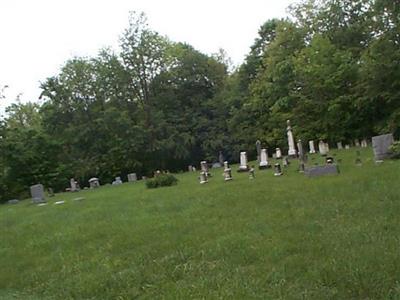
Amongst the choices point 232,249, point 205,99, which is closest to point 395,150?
point 232,249

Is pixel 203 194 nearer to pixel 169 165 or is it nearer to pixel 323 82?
pixel 323 82

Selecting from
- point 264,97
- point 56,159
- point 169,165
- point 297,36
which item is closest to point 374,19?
point 297,36

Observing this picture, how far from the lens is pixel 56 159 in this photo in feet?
123

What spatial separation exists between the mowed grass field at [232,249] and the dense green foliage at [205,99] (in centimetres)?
1855

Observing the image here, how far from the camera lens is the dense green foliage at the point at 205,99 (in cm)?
3069

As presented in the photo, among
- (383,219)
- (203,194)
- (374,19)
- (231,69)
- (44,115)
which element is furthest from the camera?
(231,69)

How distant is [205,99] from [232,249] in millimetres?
39229

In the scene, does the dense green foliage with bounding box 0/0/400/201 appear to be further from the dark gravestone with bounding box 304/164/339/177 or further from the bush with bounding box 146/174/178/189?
the dark gravestone with bounding box 304/164/339/177

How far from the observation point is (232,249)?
6848 millimetres

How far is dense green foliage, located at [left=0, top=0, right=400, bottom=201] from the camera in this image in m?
30.7

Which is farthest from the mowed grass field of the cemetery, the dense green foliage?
the dense green foliage

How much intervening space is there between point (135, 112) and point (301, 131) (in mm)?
15618

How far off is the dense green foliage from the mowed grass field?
1855 cm

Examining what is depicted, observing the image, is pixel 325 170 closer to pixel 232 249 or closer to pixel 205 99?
pixel 232 249
